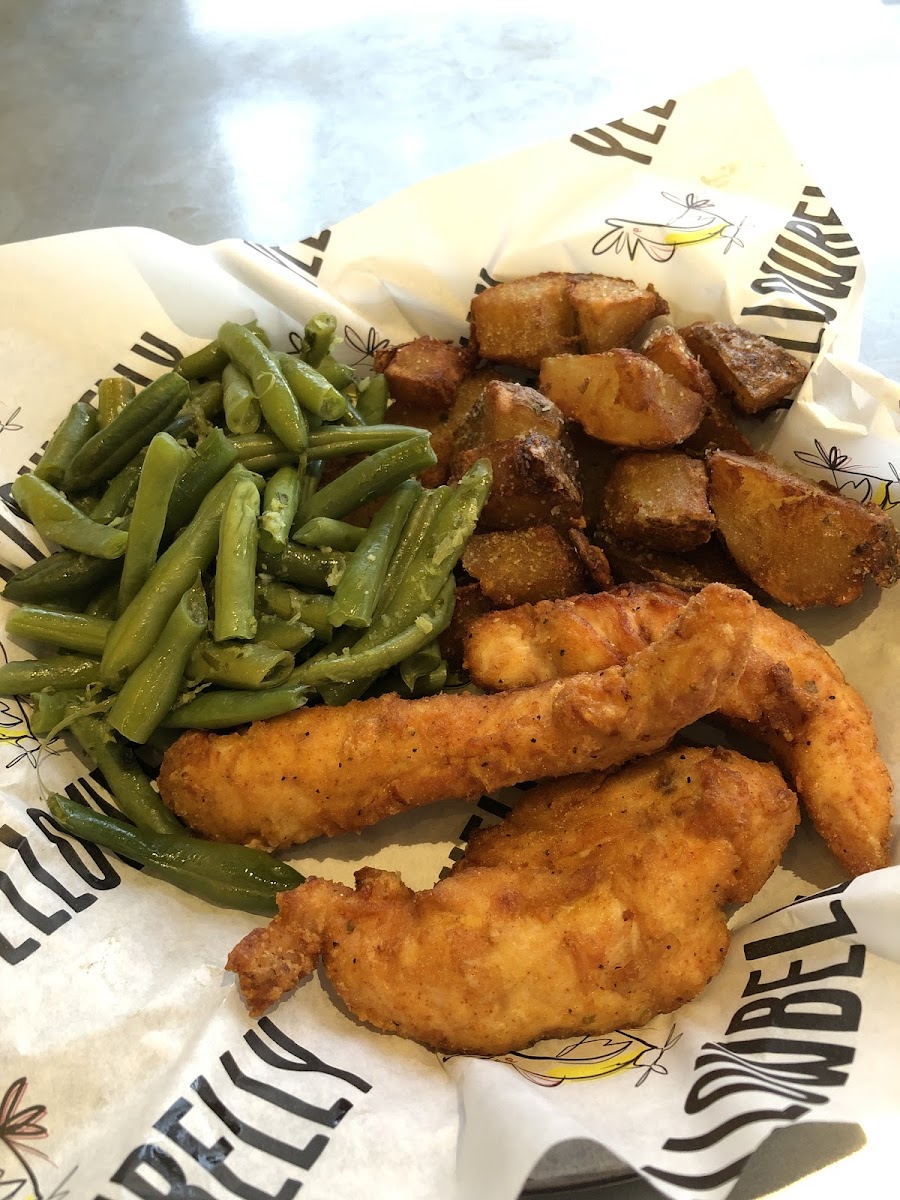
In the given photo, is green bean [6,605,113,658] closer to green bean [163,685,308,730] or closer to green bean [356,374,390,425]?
green bean [163,685,308,730]

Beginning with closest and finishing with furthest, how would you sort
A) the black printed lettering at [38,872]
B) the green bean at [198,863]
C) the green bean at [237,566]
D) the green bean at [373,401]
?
the black printed lettering at [38,872] < the green bean at [198,863] < the green bean at [237,566] < the green bean at [373,401]

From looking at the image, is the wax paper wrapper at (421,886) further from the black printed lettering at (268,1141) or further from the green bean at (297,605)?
the green bean at (297,605)

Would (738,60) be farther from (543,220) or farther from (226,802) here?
(226,802)

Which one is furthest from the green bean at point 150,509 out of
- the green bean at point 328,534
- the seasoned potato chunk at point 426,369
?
the seasoned potato chunk at point 426,369

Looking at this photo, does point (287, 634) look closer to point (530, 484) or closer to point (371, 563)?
point (371, 563)

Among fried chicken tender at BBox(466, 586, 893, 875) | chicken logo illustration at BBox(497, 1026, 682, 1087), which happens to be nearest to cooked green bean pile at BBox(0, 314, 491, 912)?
fried chicken tender at BBox(466, 586, 893, 875)

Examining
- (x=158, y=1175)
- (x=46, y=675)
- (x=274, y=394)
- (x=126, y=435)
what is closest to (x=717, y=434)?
(x=274, y=394)

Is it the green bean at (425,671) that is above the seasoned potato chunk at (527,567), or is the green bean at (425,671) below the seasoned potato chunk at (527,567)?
below
